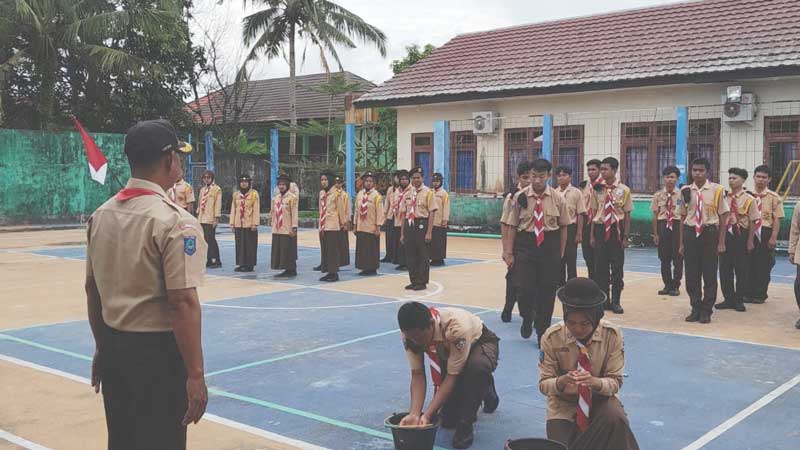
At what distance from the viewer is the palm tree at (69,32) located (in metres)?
21.3

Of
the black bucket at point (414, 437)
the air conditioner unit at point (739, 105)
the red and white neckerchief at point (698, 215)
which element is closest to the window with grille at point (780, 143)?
the air conditioner unit at point (739, 105)

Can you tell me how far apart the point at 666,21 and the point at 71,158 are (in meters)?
16.8

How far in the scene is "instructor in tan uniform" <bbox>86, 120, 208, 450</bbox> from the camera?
304 cm

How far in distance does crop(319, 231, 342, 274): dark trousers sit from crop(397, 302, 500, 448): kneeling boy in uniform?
727 centimetres

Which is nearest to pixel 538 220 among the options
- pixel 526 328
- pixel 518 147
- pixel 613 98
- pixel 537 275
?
pixel 537 275

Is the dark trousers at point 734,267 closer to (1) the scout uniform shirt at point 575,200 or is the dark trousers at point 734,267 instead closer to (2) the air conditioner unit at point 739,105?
(1) the scout uniform shirt at point 575,200

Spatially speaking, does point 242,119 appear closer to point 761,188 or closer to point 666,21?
point 666,21

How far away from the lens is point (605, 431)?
142 inches

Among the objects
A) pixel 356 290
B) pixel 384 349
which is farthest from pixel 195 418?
pixel 356 290

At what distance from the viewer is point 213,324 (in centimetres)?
865

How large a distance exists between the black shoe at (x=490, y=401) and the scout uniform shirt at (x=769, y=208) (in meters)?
6.31

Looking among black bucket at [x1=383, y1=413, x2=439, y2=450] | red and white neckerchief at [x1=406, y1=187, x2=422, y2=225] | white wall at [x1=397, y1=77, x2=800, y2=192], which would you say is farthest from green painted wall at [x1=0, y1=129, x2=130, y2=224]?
black bucket at [x1=383, y1=413, x2=439, y2=450]

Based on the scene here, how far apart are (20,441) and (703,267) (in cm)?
690

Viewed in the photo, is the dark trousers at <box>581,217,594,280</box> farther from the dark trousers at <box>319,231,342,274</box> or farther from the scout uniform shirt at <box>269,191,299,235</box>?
the scout uniform shirt at <box>269,191,299,235</box>
